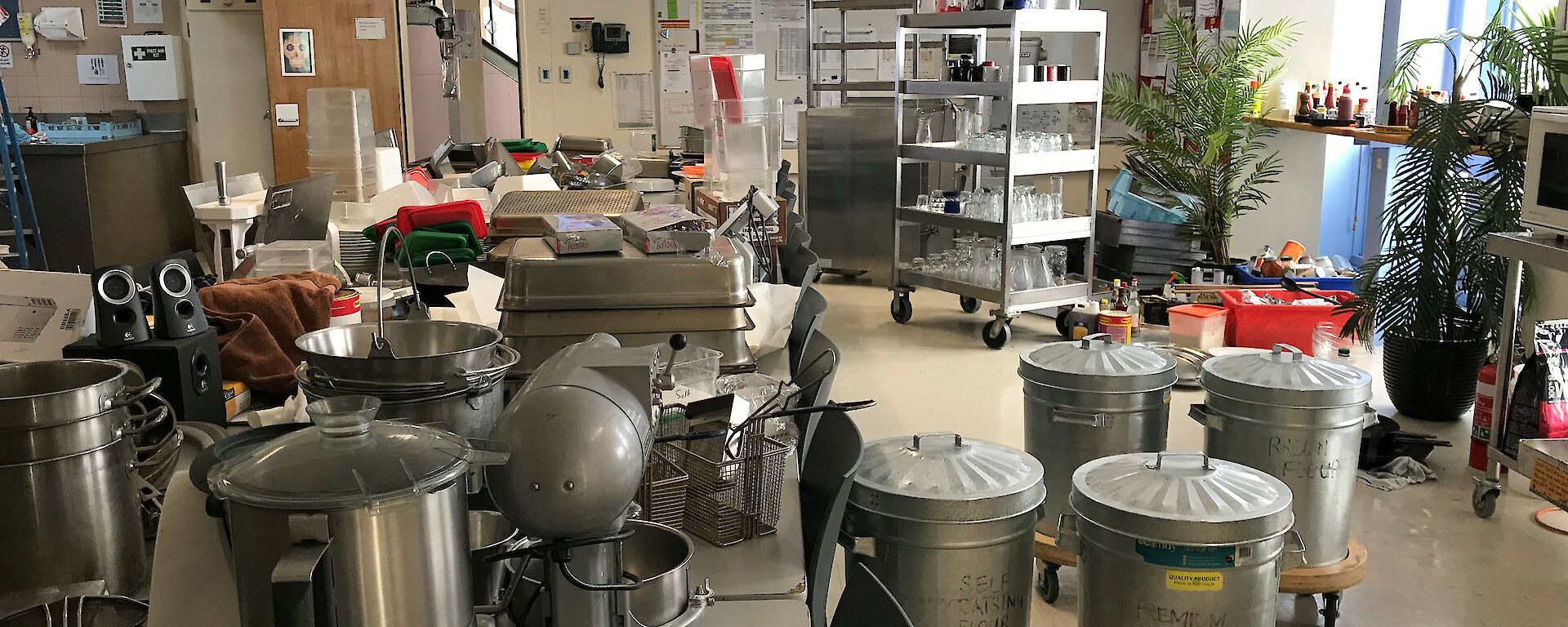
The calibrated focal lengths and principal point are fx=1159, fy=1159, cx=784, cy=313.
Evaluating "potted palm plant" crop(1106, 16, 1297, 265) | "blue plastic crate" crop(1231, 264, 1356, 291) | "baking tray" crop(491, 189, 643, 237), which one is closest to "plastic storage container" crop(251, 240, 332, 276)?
"baking tray" crop(491, 189, 643, 237)

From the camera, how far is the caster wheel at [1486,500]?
3545 millimetres

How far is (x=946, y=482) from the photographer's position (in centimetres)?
216

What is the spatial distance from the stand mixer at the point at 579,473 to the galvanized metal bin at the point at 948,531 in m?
1.11

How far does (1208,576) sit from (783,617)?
1148mm

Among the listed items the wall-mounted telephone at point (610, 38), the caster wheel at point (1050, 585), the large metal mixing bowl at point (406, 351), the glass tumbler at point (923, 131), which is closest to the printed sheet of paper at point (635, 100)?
the wall-mounted telephone at point (610, 38)

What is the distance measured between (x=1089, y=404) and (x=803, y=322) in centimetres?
90

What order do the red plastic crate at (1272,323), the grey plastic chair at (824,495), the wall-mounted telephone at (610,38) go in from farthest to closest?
1. the wall-mounted telephone at (610,38)
2. the red plastic crate at (1272,323)
3. the grey plastic chair at (824,495)

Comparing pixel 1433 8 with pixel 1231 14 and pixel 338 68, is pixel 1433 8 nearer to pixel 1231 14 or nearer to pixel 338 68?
pixel 1231 14

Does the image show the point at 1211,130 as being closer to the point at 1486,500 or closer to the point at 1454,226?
the point at 1454,226

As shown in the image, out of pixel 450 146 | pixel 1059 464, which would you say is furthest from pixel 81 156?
pixel 1059 464

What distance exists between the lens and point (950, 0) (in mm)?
6188

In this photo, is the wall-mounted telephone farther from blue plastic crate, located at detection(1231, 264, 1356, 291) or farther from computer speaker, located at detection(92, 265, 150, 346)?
computer speaker, located at detection(92, 265, 150, 346)

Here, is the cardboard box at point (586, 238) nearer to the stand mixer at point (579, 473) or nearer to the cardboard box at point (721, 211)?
the stand mixer at point (579, 473)

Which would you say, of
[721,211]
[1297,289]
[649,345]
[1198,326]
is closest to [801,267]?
[721,211]
